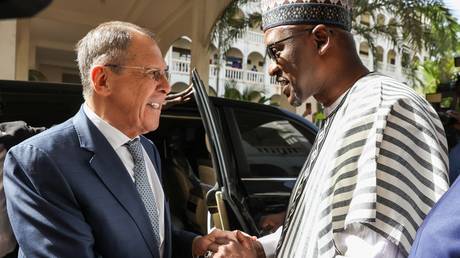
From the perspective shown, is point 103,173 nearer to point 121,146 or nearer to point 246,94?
point 121,146

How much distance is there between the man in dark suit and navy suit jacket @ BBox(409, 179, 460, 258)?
952 mm

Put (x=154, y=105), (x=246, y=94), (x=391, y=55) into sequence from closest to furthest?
(x=154, y=105), (x=246, y=94), (x=391, y=55)

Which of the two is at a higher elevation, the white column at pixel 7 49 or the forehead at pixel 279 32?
the white column at pixel 7 49

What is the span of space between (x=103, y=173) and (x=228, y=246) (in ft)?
1.68

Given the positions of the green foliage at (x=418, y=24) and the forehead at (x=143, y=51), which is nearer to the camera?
the forehead at (x=143, y=51)

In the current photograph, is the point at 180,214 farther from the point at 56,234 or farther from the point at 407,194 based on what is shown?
the point at 407,194

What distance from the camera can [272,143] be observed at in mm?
3768

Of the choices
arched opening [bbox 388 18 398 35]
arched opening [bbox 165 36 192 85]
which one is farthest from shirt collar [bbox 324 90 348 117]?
arched opening [bbox 165 36 192 85]

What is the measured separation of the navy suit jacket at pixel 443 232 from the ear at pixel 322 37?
26.9 inches

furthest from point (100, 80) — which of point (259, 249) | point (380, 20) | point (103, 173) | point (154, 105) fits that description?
point (380, 20)

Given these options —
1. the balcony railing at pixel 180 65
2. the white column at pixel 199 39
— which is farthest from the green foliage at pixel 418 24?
the balcony railing at pixel 180 65

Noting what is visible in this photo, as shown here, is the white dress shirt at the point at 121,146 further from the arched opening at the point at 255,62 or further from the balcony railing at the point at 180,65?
the arched opening at the point at 255,62

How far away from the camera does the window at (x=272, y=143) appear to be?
139 inches

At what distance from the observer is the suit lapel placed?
144 centimetres
